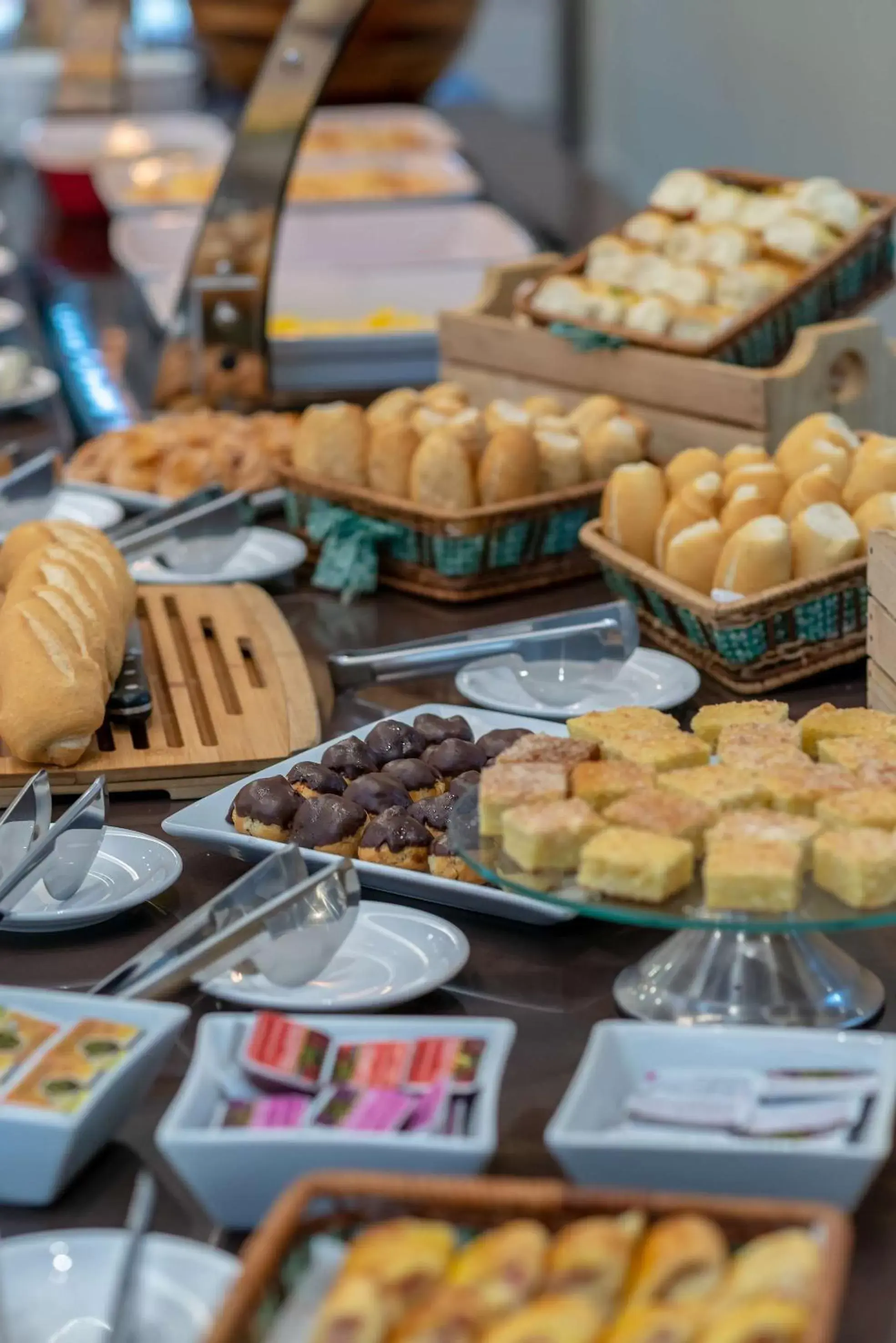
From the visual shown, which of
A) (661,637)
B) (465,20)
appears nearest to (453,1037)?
(661,637)

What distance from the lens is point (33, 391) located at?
298 cm

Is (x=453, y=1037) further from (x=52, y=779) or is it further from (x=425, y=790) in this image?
(x=52, y=779)

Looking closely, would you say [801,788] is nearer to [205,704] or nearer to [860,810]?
[860,810]

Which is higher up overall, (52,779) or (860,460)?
(860,460)

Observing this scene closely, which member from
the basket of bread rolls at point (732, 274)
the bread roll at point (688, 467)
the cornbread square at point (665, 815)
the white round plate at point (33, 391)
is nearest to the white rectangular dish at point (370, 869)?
the cornbread square at point (665, 815)

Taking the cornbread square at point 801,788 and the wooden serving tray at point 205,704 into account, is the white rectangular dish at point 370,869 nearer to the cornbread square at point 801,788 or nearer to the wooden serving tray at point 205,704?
the wooden serving tray at point 205,704

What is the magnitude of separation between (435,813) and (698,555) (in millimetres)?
526

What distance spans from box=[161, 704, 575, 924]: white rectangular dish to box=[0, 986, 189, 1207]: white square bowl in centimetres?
28

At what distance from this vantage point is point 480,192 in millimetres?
3990

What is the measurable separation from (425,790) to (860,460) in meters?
0.68

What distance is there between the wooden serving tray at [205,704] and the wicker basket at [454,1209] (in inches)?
Result: 31.4

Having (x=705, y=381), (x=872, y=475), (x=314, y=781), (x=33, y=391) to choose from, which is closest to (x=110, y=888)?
(x=314, y=781)

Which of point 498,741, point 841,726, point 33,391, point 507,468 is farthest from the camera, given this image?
point 33,391

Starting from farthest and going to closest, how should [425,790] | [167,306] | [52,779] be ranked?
[167,306], [52,779], [425,790]
